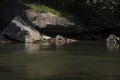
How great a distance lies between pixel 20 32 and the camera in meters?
50.5

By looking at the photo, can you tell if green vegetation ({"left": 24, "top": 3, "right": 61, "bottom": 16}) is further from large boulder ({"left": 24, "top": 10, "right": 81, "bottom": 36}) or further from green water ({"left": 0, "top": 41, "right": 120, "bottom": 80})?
green water ({"left": 0, "top": 41, "right": 120, "bottom": 80})

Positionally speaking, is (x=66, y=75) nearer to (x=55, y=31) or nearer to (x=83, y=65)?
(x=83, y=65)

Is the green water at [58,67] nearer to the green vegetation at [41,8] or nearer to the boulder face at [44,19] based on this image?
the boulder face at [44,19]

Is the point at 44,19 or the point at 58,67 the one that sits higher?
the point at 44,19

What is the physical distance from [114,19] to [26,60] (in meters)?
39.3

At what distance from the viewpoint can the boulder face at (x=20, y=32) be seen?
164 feet

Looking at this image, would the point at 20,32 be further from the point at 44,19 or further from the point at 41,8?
the point at 41,8

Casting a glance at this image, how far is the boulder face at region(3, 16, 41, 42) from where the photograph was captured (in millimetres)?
49969

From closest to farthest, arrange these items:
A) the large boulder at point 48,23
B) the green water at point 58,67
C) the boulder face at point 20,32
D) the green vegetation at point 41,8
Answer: the green water at point 58,67, the boulder face at point 20,32, the large boulder at point 48,23, the green vegetation at point 41,8

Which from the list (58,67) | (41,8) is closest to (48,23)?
(41,8)

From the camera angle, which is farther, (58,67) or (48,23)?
(48,23)

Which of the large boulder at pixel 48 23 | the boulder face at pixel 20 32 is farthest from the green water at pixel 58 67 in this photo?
the large boulder at pixel 48 23

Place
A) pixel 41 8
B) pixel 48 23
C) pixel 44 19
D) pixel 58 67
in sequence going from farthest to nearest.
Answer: pixel 41 8, pixel 44 19, pixel 48 23, pixel 58 67

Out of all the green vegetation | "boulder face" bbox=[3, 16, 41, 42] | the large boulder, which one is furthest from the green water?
the green vegetation
